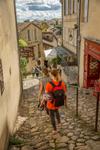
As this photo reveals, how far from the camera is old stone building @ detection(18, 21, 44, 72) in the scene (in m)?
33.9

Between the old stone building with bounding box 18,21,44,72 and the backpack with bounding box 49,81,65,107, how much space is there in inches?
1078

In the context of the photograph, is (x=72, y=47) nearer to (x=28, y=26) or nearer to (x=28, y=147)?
(x=28, y=147)

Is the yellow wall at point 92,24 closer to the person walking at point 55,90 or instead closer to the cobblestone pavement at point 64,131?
the cobblestone pavement at point 64,131

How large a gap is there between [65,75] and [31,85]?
8.07 feet

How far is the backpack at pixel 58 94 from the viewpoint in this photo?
18.5 feet

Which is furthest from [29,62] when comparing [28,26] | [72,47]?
[72,47]

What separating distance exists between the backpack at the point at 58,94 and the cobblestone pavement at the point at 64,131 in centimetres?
103

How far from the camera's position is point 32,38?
35.7 m

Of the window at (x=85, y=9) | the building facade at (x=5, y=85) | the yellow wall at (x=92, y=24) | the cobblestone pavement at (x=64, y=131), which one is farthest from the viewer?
the window at (x=85, y=9)

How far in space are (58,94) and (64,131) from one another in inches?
56.2

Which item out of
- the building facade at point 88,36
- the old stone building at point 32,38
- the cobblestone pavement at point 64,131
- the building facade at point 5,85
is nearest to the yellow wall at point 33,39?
the old stone building at point 32,38

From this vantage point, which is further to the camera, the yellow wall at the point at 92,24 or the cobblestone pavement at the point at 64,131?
the yellow wall at the point at 92,24

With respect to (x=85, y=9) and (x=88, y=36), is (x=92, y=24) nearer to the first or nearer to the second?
(x=88, y=36)

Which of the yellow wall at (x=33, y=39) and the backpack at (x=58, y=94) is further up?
the backpack at (x=58, y=94)
